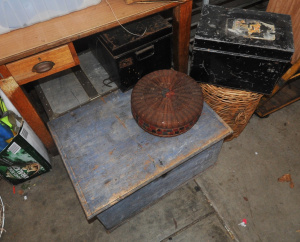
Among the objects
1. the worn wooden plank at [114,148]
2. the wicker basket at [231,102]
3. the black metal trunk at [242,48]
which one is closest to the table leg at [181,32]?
the black metal trunk at [242,48]

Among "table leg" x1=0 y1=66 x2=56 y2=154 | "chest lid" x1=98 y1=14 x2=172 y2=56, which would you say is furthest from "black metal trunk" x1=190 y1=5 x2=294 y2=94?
"table leg" x1=0 y1=66 x2=56 y2=154

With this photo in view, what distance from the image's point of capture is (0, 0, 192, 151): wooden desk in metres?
1.31

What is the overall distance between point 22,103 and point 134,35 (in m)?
0.80

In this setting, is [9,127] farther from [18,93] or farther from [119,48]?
[119,48]

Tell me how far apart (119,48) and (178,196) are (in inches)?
44.6

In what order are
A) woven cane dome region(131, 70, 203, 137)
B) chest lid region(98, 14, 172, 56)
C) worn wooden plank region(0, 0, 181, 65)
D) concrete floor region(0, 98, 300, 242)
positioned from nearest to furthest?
1. worn wooden plank region(0, 0, 181, 65)
2. woven cane dome region(131, 70, 203, 137)
3. chest lid region(98, 14, 172, 56)
4. concrete floor region(0, 98, 300, 242)

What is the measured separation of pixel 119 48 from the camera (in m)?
1.51

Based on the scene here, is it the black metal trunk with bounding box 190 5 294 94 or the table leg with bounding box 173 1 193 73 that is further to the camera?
the table leg with bounding box 173 1 193 73

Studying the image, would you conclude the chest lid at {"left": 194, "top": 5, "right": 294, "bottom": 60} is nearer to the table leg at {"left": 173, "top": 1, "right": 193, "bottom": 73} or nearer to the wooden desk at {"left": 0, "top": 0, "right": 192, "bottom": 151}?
the table leg at {"left": 173, "top": 1, "right": 193, "bottom": 73}

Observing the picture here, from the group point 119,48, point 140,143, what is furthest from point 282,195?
point 119,48

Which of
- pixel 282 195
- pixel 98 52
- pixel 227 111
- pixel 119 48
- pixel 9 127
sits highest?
pixel 119 48

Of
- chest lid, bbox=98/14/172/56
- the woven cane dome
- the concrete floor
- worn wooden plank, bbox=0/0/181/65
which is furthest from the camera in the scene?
the concrete floor

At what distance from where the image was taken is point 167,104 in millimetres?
1438

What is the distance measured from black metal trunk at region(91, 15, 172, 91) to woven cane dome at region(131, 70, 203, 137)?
0.19 metres
